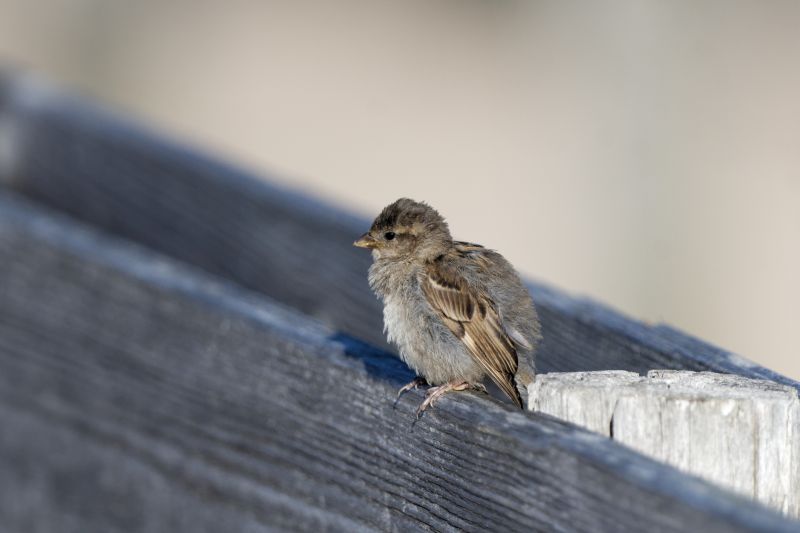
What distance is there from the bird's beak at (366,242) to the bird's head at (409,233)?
0.04ft

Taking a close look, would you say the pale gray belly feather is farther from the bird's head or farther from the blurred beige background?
the blurred beige background

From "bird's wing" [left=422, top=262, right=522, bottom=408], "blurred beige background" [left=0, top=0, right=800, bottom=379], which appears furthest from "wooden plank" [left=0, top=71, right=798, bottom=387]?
"blurred beige background" [left=0, top=0, right=800, bottom=379]

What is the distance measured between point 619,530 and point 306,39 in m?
12.3

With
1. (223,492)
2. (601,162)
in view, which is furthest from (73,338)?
(601,162)

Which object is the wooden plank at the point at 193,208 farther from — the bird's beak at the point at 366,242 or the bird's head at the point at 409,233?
the bird's head at the point at 409,233

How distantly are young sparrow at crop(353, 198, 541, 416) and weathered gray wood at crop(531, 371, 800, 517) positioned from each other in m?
1.18

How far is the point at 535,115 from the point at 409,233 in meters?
7.25

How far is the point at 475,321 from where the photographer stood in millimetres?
3609

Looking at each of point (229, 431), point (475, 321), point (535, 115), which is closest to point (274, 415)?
point (229, 431)

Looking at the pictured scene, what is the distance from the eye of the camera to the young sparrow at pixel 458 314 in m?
3.42

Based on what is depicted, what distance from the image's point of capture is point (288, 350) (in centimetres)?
241

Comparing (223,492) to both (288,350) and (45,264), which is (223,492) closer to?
(288,350)

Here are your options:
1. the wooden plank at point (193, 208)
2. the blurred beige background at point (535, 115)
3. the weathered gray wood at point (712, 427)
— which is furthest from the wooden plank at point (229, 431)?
the blurred beige background at point (535, 115)

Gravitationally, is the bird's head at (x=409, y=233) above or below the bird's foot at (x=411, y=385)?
above
